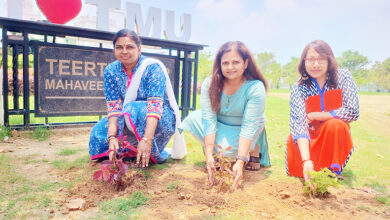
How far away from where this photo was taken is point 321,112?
2627 mm

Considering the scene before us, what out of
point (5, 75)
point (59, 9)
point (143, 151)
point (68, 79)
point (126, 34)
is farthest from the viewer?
point (59, 9)

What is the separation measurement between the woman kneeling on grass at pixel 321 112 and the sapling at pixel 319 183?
27 cm

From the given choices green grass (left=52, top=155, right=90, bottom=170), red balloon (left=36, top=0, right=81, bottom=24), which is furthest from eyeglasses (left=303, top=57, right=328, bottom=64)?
red balloon (left=36, top=0, right=81, bottom=24)

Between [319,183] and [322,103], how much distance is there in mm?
933

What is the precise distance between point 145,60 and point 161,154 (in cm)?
101

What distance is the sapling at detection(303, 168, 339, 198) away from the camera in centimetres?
199

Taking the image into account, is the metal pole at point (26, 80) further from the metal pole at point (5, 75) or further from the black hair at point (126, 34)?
the black hair at point (126, 34)

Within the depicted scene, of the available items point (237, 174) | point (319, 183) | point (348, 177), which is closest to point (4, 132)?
point (237, 174)

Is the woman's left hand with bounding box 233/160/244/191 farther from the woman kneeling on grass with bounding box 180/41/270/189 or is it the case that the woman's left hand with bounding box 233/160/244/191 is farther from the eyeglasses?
the eyeglasses

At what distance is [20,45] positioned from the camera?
4.25m

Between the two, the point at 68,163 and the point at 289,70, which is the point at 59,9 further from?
the point at 289,70

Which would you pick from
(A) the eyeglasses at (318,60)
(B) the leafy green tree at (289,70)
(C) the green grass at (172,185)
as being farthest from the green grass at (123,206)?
(B) the leafy green tree at (289,70)

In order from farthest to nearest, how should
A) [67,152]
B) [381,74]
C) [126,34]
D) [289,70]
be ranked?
[289,70] → [381,74] → [67,152] → [126,34]

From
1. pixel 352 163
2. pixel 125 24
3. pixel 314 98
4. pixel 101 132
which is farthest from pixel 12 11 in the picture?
pixel 352 163
